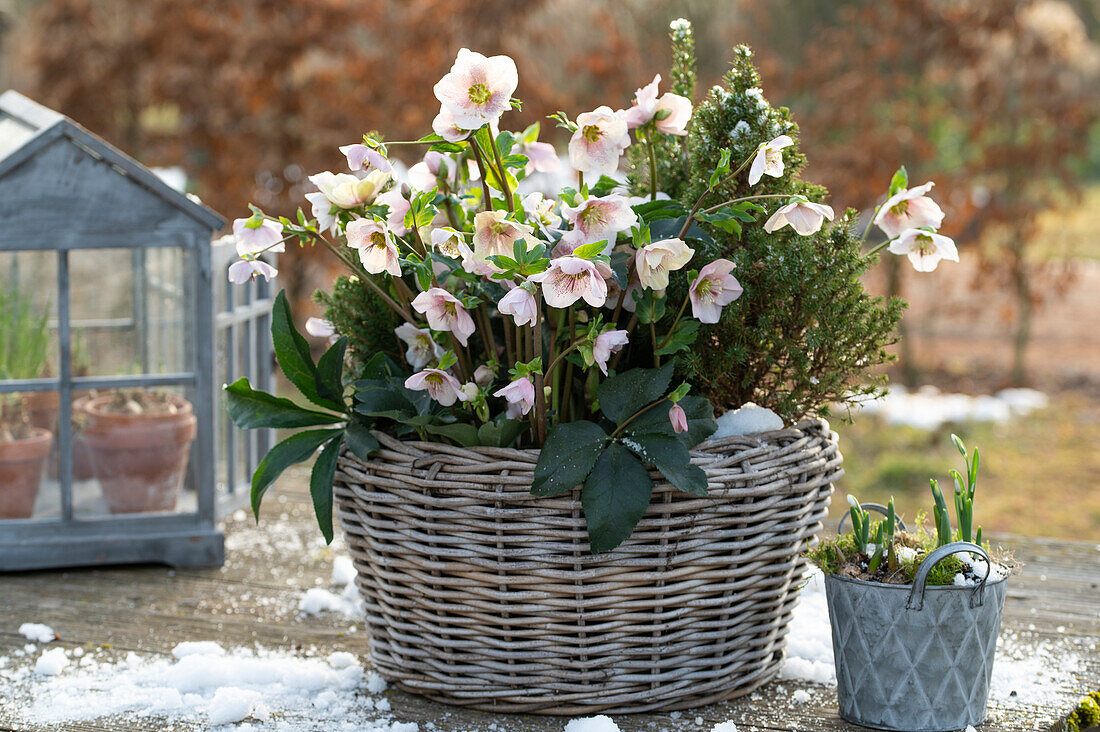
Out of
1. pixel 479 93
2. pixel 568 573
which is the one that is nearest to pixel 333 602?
pixel 568 573

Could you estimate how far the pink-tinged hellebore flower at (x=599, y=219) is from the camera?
51.5 inches

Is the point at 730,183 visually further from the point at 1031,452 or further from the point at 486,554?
the point at 1031,452

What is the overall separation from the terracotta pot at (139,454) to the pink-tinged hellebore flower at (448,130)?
1.05 metres

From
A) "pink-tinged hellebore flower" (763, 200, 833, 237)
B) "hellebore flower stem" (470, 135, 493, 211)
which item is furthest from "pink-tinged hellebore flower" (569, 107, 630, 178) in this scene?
"pink-tinged hellebore flower" (763, 200, 833, 237)

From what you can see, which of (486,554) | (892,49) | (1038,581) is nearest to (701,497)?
(486,554)

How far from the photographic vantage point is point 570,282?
4.08ft

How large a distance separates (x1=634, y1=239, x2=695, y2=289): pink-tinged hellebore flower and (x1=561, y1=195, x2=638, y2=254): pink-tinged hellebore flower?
0.04m

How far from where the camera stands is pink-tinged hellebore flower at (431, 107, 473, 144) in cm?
130

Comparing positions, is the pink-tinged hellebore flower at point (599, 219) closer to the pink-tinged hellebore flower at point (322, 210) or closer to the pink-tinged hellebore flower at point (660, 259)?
the pink-tinged hellebore flower at point (660, 259)

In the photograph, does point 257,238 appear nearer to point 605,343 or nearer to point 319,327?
point 319,327

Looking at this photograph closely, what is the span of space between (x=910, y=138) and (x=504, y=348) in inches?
143

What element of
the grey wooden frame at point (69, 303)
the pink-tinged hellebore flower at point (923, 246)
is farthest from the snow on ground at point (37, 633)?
the pink-tinged hellebore flower at point (923, 246)

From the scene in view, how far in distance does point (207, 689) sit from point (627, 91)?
11.7 ft

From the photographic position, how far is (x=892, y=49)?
4680mm
